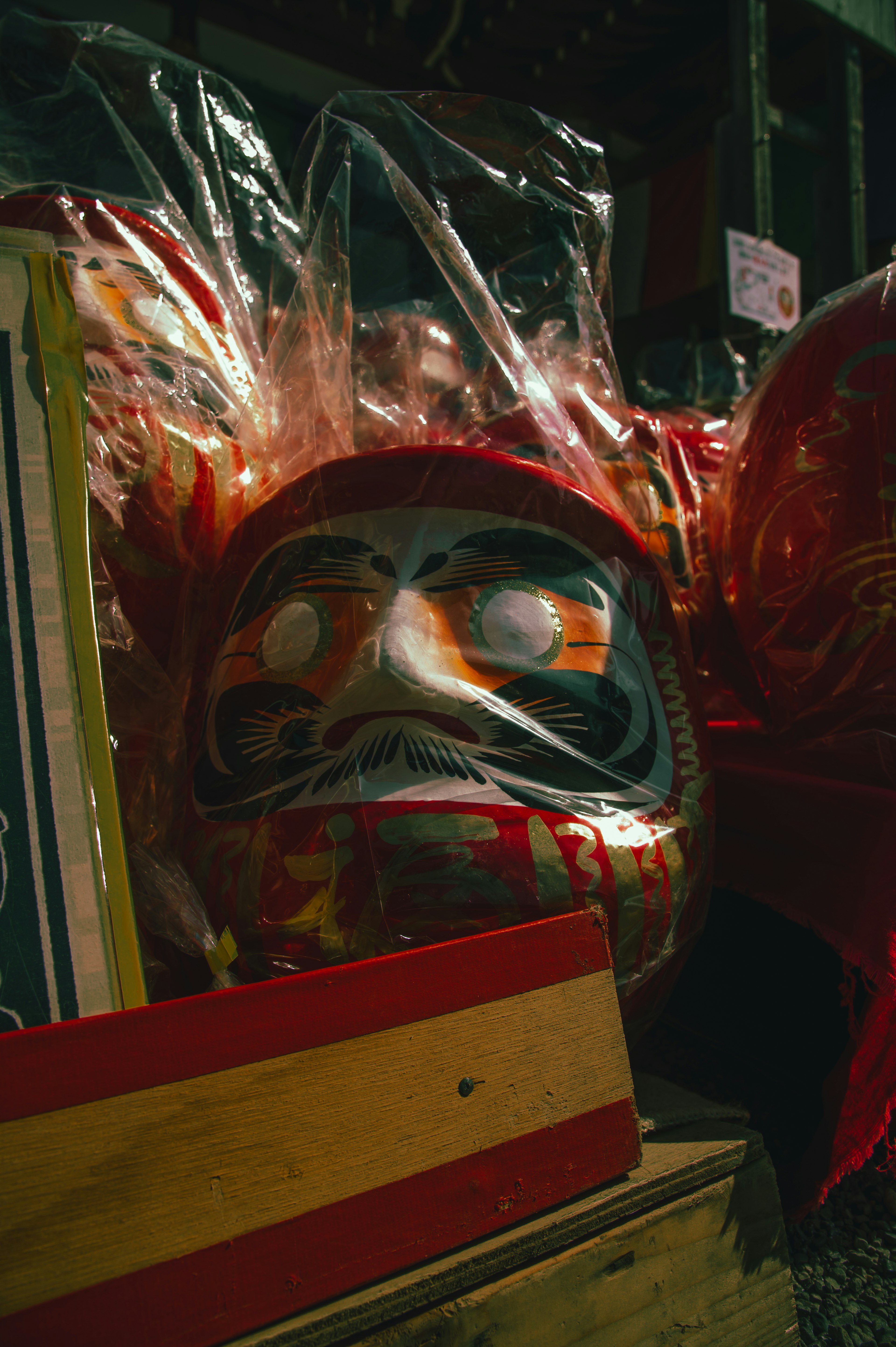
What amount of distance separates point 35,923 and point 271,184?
148cm

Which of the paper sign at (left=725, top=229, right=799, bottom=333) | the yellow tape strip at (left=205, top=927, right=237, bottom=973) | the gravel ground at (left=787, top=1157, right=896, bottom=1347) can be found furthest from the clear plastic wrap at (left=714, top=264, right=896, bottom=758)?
the paper sign at (left=725, top=229, right=799, bottom=333)

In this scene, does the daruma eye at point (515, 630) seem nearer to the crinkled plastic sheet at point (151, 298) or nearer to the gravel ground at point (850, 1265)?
the crinkled plastic sheet at point (151, 298)

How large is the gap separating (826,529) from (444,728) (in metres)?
0.61

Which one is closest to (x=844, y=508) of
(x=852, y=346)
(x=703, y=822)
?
(x=852, y=346)

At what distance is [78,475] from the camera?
2.43 ft

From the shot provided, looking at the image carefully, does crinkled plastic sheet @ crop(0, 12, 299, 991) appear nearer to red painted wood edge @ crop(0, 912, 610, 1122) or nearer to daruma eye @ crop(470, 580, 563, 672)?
red painted wood edge @ crop(0, 912, 610, 1122)

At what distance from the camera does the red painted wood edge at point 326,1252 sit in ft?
1.70

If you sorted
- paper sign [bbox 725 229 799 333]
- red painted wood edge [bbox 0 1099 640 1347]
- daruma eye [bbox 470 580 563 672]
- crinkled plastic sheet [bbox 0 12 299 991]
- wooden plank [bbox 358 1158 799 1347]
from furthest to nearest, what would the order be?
1. paper sign [bbox 725 229 799 333]
2. crinkled plastic sheet [bbox 0 12 299 991]
3. daruma eye [bbox 470 580 563 672]
4. wooden plank [bbox 358 1158 799 1347]
5. red painted wood edge [bbox 0 1099 640 1347]

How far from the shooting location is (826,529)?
1126 mm

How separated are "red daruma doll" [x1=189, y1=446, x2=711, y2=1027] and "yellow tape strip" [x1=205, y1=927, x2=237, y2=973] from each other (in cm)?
2

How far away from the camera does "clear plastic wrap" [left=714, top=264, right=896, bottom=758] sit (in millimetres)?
1090

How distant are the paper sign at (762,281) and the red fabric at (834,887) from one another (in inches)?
85.1

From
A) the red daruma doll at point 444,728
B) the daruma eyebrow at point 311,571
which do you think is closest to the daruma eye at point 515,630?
the red daruma doll at point 444,728

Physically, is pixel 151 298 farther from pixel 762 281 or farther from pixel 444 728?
pixel 762 281
